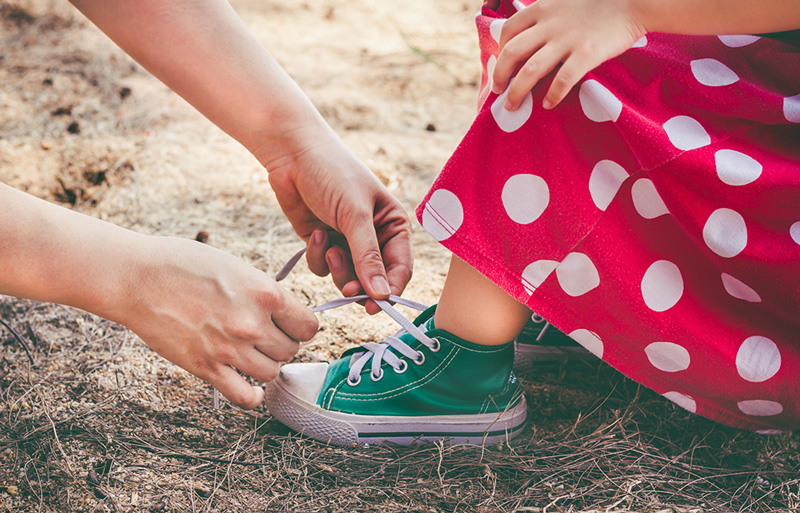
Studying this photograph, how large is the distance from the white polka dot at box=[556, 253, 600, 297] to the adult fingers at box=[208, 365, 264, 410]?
54 centimetres

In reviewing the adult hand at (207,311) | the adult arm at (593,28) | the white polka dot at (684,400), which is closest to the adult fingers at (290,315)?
the adult hand at (207,311)

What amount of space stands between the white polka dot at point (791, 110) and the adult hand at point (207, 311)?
80 centimetres

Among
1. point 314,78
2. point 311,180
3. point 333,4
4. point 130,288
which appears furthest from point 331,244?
point 333,4

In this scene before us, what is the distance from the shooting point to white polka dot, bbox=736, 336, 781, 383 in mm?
941

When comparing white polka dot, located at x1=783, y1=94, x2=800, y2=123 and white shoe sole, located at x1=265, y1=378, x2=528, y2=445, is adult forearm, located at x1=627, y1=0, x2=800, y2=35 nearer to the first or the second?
white polka dot, located at x1=783, y1=94, x2=800, y2=123

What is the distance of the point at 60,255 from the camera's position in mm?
816

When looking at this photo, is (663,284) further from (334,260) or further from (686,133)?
(334,260)

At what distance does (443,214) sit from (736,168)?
44 cm

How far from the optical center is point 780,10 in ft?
2.65

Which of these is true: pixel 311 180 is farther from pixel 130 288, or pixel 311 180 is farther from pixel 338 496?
pixel 338 496

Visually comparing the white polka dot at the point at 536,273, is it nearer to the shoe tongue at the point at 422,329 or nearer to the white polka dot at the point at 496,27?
the shoe tongue at the point at 422,329

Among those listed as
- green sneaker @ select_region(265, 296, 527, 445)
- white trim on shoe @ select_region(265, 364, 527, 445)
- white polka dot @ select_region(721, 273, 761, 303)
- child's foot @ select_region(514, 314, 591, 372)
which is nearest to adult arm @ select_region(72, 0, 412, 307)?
green sneaker @ select_region(265, 296, 527, 445)

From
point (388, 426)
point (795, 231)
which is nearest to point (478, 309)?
point (388, 426)

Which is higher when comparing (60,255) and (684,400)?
(60,255)
